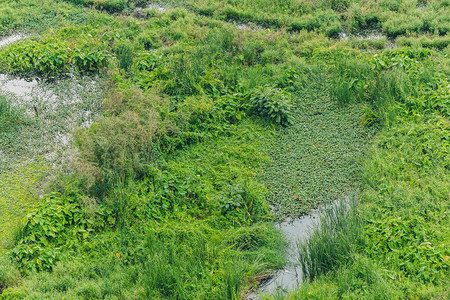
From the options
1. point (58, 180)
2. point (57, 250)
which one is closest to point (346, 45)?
point (58, 180)

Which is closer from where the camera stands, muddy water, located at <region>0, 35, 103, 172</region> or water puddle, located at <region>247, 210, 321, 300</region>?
water puddle, located at <region>247, 210, 321, 300</region>

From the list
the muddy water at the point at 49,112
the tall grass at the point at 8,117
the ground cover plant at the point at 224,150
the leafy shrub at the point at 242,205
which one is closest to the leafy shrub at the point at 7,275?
the ground cover plant at the point at 224,150

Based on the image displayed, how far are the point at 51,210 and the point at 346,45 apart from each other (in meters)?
8.33

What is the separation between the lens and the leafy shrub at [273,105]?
959 centimetres

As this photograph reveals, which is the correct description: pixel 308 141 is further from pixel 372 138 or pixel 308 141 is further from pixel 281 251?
pixel 281 251

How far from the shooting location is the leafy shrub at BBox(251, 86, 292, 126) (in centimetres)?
959

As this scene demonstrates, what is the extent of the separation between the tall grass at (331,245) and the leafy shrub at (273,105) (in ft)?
10.4

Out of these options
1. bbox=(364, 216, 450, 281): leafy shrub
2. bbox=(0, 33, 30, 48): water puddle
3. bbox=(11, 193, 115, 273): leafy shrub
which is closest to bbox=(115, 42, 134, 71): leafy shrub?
bbox=(0, 33, 30, 48): water puddle

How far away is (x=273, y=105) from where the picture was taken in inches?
378

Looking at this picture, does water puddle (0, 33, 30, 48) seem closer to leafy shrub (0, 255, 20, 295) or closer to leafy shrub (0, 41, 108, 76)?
leafy shrub (0, 41, 108, 76)

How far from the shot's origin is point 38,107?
1025 cm

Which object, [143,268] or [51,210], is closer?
[143,268]

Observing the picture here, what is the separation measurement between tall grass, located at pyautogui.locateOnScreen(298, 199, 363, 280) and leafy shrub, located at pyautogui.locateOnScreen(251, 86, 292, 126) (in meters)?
3.17

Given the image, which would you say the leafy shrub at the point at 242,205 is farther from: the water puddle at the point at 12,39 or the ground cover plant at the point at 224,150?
the water puddle at the point at 12,39
